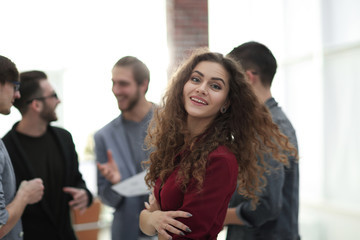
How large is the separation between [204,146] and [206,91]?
0.70 feet

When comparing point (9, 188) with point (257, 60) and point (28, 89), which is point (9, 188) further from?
point (257, 60)

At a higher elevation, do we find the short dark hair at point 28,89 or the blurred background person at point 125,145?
the short dark hair at point 28,89

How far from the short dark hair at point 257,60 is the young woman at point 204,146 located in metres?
0.46

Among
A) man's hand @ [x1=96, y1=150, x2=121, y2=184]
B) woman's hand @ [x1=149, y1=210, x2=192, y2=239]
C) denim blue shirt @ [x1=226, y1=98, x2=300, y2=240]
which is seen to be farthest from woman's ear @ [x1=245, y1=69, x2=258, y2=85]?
woman's hand @ [x1=149, y1=210, x2=192, y2=239]

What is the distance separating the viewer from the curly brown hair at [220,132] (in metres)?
1.51

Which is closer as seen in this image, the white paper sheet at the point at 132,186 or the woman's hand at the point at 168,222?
the woman's hand at the point at 168,222

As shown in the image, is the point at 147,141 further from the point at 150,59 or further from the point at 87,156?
the point at 87,156

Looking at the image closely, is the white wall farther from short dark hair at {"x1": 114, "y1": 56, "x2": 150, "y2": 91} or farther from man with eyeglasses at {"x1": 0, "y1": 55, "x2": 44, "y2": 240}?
man with eyeglasses at {"x1": 0, "y1": 55, "x2": 44, "y2": 240}

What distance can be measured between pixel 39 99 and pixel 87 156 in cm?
400

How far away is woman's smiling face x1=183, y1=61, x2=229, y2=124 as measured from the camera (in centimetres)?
154

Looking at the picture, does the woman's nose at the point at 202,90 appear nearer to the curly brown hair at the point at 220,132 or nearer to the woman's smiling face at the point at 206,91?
the woman's smiling face at the point at 206,91

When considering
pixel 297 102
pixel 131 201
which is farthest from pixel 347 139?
pixel 131 201

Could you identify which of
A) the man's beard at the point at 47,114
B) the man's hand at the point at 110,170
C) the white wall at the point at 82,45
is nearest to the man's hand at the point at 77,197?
the man's hand at the point at 110,170

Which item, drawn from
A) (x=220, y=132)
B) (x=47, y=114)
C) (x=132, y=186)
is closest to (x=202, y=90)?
(x=220, y=132)
